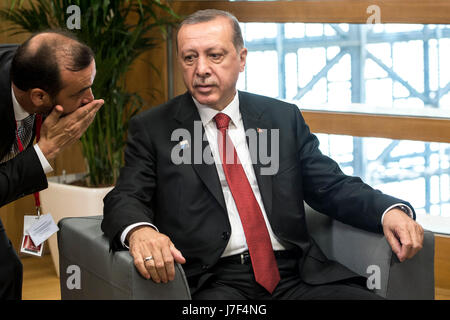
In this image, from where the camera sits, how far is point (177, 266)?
82.4 inches

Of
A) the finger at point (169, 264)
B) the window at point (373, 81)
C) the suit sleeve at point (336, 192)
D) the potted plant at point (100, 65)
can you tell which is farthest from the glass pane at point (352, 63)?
the finger at point (169, 264)

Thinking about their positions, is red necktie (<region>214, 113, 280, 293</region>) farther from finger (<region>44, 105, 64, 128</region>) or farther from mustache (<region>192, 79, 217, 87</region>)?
finger (<region>44, 105, 64, 128</region>)

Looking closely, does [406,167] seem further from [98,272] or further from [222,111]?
[98,272]

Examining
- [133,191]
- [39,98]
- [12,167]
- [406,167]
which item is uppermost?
[39,98]

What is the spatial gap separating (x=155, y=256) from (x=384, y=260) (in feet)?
2.44

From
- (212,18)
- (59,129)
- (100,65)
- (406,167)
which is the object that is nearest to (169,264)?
(59,129)

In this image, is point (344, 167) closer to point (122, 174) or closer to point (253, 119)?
point (253, 119)

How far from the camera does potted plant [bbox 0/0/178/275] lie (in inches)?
146

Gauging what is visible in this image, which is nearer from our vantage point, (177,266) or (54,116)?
(177,266)

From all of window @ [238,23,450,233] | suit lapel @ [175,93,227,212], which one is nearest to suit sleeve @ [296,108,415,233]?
suit lapel @ [175,93,227,212]

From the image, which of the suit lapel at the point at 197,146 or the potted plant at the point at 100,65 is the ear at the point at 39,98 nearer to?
the suit lapel at the point at 197,146

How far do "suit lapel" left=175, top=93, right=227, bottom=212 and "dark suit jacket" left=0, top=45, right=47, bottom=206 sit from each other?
0.51 m

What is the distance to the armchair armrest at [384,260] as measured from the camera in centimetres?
225
